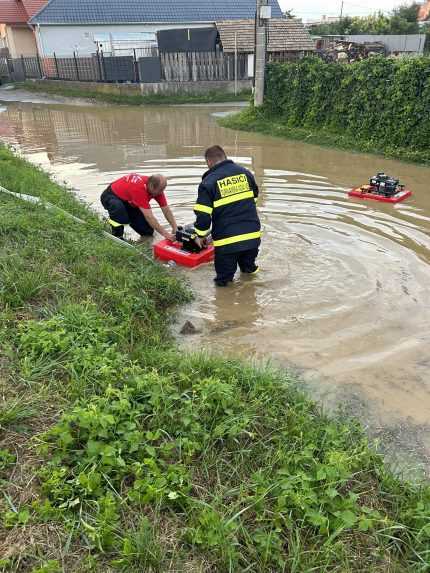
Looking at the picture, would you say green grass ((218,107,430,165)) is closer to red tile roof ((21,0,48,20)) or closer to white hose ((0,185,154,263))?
white hose ((0,185,154,263))

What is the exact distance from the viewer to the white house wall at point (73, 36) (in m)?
29.3

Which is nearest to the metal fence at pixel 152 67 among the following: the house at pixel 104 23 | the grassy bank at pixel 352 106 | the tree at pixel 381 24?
the house at pixel 104 23

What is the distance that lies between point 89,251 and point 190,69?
21.7m

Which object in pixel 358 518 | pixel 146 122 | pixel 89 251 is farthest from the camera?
pixel 146 122

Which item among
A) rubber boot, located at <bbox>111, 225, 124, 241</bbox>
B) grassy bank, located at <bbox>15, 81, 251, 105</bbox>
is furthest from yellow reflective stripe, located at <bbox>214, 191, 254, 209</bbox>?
grassy bank, located at <bbox>15, 81, 251, 105</bbox>

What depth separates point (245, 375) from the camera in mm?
3373

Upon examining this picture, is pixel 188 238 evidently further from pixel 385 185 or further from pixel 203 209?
pixel 385 185

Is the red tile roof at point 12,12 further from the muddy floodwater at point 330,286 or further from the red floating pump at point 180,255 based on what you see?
the red floating pump at point 180,255

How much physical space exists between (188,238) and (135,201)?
919 millimetres

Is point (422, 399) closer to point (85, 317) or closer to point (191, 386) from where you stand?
point (191, 386)

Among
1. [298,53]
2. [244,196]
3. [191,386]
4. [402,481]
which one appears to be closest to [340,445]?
[402,481]

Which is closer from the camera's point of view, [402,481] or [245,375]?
[402,481]

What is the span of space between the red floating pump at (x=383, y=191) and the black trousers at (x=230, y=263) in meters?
3.77

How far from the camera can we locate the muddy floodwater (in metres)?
3.74
